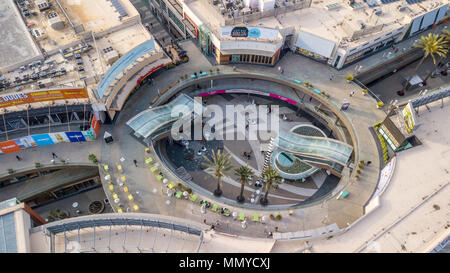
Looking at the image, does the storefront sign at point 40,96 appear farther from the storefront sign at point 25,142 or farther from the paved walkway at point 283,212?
the paved walkway at point 283,212

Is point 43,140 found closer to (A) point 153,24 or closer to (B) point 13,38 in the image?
(B) point 13,38

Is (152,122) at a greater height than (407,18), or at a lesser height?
lesser

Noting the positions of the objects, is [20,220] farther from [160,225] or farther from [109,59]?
[109,59]

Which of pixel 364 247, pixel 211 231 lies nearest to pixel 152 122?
pixel 211 231

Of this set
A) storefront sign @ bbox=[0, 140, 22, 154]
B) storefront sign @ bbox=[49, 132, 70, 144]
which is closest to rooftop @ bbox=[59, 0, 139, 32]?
storefront sign @ bbox=[49, 132, 70, 144]

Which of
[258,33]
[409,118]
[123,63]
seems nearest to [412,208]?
[409,118]
